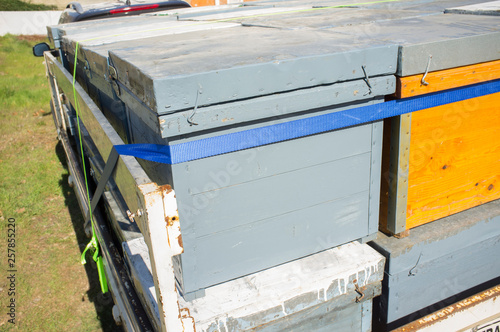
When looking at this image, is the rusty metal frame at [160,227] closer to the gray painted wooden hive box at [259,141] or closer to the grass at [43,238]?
the gray painted wooden hive box at [259,141]

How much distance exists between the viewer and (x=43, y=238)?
5.07m

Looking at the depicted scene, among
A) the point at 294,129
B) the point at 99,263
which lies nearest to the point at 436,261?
the point at 294,129

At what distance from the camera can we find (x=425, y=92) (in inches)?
73.8

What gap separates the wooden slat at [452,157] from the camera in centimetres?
203

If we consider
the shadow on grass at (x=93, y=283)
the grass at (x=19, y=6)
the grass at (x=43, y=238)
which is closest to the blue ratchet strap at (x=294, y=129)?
the shadow on grass at (x=93, y=283)

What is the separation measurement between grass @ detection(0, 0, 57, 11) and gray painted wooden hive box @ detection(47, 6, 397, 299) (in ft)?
110

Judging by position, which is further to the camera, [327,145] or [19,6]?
[19,6]

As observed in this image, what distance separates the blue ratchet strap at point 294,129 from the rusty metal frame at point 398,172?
8cm

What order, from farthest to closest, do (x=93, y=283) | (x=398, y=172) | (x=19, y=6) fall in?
1. (x=19, y=6)
2. (x=93, y=283)
3. (x=398, y=172)

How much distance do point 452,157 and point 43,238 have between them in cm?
464

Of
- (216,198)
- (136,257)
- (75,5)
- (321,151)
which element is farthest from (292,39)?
(75,5)

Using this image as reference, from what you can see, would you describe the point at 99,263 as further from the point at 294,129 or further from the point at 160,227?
the point at 294,129

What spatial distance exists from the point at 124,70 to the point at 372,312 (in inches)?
72.4

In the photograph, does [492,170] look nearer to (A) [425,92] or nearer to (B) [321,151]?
(A) [425,92]
